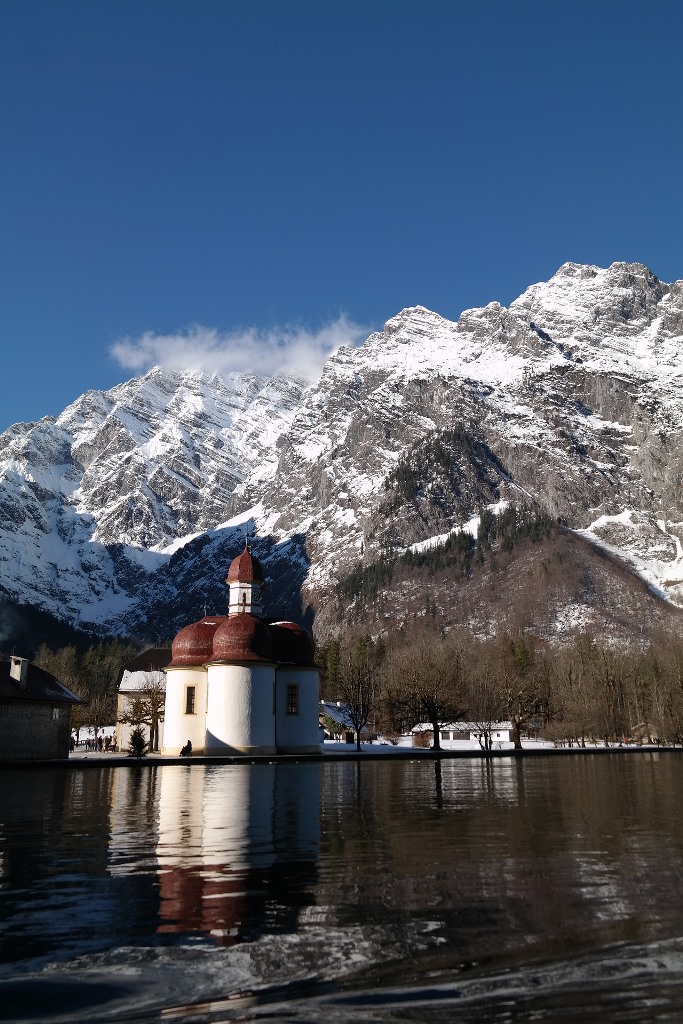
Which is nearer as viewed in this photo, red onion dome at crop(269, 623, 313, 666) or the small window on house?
the small window on house

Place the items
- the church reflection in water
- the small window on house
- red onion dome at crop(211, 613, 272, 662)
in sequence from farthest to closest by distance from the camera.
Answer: the small window on house → red onion dome at crop(211, 613, 272, 662) → the church reflection in water

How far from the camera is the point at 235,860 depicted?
56.0 feet

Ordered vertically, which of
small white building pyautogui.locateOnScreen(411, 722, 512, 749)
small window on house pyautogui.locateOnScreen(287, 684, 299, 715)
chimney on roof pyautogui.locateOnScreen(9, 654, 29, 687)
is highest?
chimney on roof pyautogui.locateOnScreen(9, 654, 29, 687)

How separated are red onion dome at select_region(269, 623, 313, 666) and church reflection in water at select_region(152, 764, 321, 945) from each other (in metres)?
39.6

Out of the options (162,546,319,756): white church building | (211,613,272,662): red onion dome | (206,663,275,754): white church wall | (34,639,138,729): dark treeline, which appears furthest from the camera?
(34,639,138,729): dark treeline

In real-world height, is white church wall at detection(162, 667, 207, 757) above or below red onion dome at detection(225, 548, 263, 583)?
below

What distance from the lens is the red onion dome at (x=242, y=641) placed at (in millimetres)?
69500

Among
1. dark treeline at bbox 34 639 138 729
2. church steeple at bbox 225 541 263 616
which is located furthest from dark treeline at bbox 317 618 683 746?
dark treeline at bbox 34 639 138 729

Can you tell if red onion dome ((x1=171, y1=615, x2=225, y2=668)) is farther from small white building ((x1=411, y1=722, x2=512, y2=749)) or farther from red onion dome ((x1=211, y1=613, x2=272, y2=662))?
small white building ((x1=411, y1=722, x2=512, y2=749))

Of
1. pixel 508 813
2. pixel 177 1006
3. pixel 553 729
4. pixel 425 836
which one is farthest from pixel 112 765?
pixel 553 729

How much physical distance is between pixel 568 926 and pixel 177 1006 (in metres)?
5.32

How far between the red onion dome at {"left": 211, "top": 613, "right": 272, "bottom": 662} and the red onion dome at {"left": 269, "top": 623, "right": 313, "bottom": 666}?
12.5 feet

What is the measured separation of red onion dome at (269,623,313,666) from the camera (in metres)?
75.4

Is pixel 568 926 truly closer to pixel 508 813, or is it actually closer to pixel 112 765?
pixel 508 813
